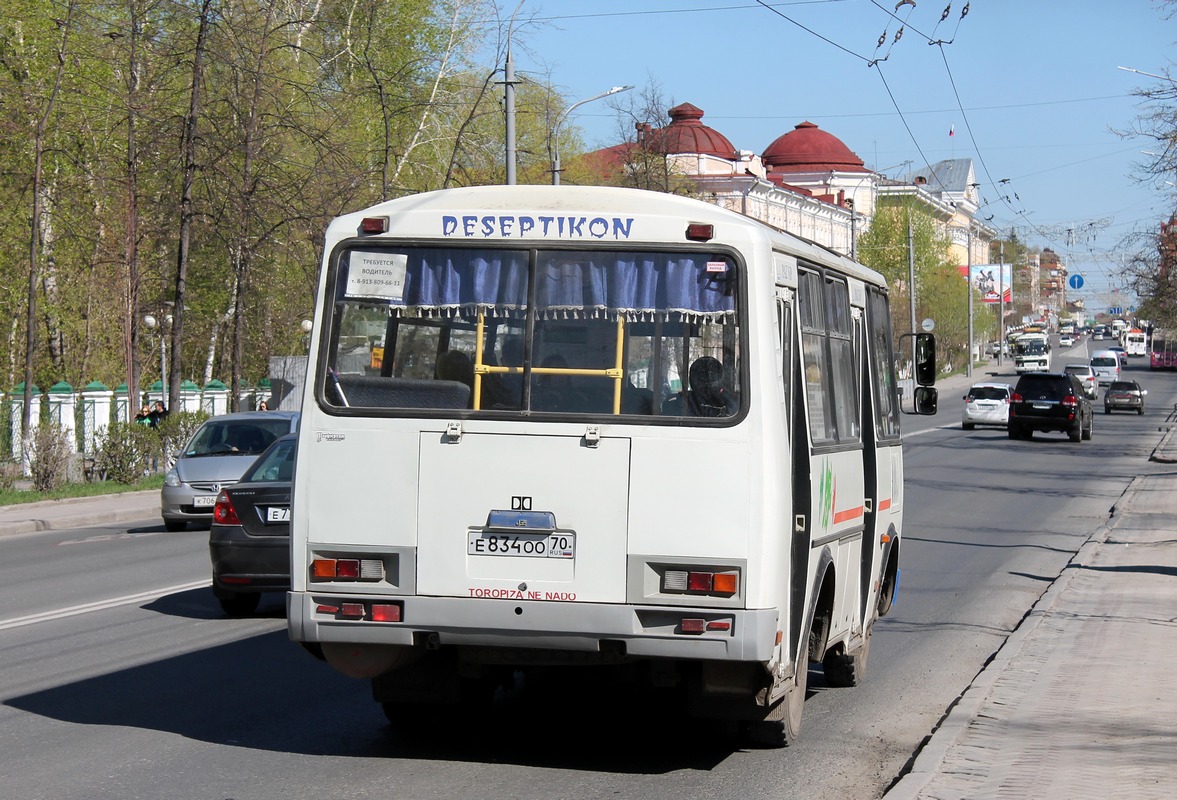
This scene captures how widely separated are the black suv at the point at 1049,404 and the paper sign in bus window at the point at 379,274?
36610mm

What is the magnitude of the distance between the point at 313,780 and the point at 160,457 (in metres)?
23.6

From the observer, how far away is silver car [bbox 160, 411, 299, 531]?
2069 cm

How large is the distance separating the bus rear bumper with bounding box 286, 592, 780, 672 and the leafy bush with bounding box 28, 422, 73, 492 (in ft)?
70.7

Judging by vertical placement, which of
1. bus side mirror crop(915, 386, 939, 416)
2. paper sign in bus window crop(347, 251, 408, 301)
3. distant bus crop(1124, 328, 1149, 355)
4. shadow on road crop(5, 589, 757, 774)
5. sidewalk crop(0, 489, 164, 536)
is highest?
distant bus crop(1124, 328, 1149, 355)

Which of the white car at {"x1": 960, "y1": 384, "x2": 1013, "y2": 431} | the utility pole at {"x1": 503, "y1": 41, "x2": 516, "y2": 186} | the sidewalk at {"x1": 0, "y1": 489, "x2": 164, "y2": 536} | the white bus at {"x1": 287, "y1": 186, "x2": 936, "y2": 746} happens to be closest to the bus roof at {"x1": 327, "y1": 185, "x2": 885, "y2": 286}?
the white bus at {"x1": 287, "y1": 186, "x2": 936, "y2": 746}

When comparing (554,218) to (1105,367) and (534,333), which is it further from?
(1105,367)

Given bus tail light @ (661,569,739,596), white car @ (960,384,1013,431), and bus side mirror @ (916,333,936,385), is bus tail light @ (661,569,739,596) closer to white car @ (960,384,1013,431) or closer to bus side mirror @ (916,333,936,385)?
Answer: bus side mirror @ (916,333,936,385)

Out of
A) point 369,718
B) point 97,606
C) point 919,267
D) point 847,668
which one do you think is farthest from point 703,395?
point 919,267

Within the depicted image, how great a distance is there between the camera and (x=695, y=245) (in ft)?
22.4

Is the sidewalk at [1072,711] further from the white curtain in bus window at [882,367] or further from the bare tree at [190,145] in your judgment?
the bare tree at [190,145]

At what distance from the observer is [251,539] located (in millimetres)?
11773

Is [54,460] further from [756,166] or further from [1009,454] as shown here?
[756,166]

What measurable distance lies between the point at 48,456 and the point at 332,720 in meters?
20.4

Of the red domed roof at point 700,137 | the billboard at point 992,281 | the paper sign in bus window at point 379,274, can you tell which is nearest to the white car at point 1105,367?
the billboard at point 992,281
